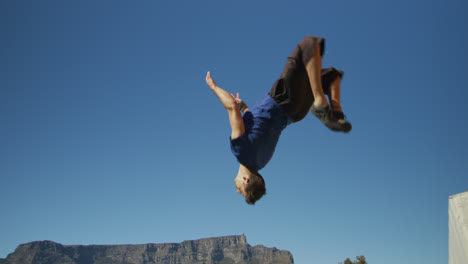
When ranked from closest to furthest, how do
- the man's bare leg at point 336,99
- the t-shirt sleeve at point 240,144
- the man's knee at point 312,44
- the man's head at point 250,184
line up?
the man's knee at point 312,44
the t-shirt sleeve at point 240,144
the man's bare leg at point 336,99
the man's head at point 250,184

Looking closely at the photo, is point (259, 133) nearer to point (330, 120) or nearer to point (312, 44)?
point (330, 120)

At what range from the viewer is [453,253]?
719 centimetres

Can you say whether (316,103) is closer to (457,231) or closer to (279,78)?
(279,78)

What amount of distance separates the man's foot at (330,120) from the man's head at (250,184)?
133cm

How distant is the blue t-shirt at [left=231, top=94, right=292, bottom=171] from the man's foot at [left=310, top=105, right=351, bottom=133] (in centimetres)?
53

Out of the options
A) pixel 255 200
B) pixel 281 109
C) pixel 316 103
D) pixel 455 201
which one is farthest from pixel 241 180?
pixel 455 201

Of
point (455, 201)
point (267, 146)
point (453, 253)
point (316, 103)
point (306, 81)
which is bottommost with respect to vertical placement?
point (453, 253)

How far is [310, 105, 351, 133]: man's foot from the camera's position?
5.21 m

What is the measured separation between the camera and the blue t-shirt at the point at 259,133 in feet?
17.3

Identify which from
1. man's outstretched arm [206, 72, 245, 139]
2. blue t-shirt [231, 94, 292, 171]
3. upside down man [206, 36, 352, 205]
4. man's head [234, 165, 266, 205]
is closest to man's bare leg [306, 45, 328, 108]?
upside down man [206, 36, 352, 205]

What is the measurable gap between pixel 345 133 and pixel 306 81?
0.94 meters

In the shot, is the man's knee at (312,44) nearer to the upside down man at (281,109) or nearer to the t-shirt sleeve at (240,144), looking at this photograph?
the upside down man at (281,109)

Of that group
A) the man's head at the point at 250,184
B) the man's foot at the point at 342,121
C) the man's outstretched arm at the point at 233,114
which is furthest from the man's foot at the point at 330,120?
the man's head at the point at 250,184

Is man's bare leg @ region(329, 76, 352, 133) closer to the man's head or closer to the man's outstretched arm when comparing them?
the man's outstretched arm
